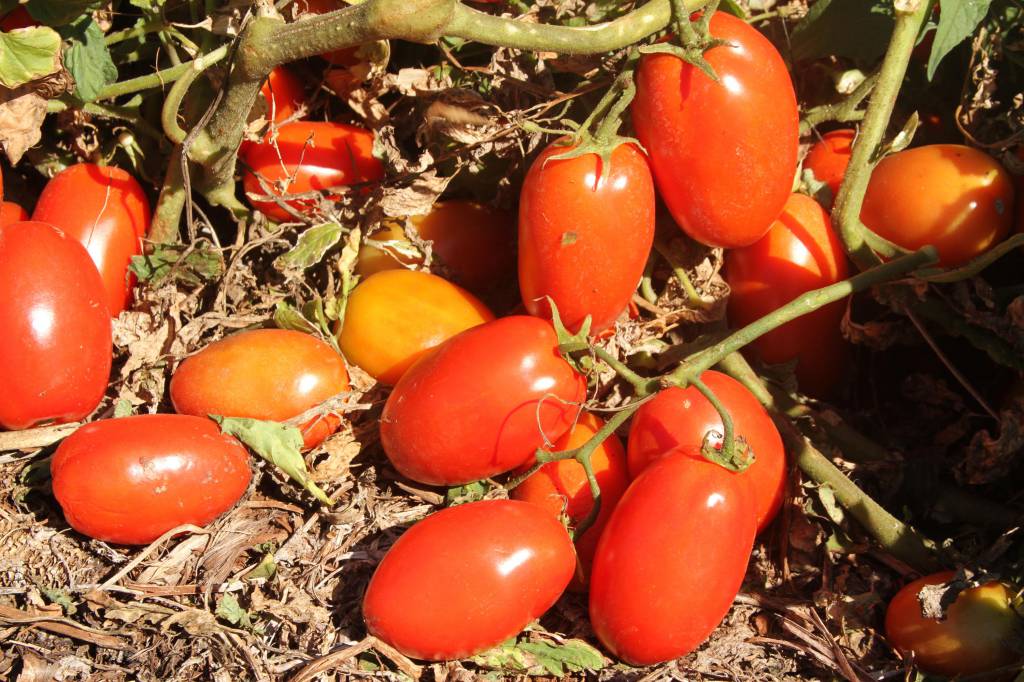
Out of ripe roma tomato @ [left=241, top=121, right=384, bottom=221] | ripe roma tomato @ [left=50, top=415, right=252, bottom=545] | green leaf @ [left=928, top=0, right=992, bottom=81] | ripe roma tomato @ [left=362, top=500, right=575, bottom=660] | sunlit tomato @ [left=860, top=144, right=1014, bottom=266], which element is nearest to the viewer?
ripe roma tomato @ [left=362, top=500, right=575, bottom=660]

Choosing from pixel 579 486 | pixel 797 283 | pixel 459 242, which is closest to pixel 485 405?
pixel 579 486

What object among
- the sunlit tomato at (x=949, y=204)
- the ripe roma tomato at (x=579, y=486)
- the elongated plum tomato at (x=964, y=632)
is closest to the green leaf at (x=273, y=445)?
the ripe roma tomato at (x=579, y=486)

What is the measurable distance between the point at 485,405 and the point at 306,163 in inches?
32.3

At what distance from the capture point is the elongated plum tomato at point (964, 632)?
1690 millimetres

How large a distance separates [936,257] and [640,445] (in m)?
0.67

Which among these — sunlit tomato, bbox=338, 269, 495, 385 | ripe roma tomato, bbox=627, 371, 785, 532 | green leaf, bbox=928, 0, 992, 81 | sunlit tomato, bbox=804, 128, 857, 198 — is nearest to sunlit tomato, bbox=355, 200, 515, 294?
sunlit tomato, bbox=338, 269, 495, 385

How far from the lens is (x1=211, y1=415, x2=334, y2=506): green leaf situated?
1907mm

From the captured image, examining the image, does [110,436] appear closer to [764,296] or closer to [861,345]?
[764,296]

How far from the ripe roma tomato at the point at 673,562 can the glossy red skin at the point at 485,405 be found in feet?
0.80

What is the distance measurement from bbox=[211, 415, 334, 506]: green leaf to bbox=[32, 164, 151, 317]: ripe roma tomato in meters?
0.47

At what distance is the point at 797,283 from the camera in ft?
6.88

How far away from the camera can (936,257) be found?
190 cm

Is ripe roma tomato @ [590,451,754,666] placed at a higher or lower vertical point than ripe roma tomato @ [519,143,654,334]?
lower

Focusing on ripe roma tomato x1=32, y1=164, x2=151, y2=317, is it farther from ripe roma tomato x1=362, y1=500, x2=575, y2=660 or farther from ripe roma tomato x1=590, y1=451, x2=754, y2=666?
ripe roma tomato x1=590, y1=451, x2=754, y2=666
